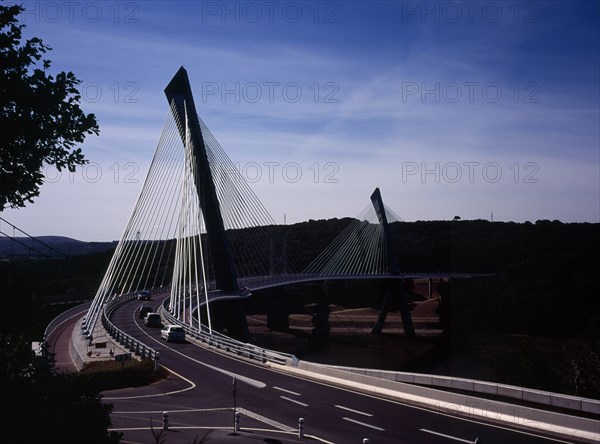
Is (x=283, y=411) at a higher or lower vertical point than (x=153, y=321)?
lower

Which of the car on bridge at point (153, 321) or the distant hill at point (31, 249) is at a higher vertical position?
the distant hill at point (31, 249)

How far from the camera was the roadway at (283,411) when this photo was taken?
48.2ft

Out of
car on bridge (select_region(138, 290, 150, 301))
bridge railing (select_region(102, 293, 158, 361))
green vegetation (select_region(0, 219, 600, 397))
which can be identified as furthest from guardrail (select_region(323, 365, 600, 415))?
car on bridge (select_region(138, 290, 150, 301))

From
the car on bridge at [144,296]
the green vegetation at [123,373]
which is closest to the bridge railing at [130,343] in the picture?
the green vegetation at [123,373]

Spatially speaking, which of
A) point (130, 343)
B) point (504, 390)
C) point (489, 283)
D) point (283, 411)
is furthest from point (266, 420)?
point (489, 283)

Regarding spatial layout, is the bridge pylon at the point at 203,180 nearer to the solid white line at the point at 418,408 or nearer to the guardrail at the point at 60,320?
the guardrail at the point at 60,320

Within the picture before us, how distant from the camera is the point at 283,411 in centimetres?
1783

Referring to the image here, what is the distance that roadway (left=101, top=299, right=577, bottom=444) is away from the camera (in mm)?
14703

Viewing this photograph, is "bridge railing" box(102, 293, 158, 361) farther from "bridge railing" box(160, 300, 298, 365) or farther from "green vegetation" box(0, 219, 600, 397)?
"green vegetation" box(0, 219, 600, 397)

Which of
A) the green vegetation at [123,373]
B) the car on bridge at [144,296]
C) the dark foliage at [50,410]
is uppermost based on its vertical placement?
the dark foliage at [50,410]

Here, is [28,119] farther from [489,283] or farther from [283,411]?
[489,283]

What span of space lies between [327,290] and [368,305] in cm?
726

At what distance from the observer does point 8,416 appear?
A: 27.8 ft

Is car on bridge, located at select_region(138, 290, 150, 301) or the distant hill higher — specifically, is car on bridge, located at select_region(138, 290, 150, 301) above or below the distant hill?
below
